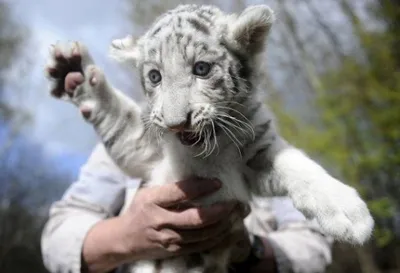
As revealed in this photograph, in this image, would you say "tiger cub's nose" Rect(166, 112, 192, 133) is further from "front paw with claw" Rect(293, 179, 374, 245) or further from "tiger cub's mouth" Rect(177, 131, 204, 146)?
"front paw with claw" Rect(293, 179, 374, 245)

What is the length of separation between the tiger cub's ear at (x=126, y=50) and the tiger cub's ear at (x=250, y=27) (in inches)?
10.5

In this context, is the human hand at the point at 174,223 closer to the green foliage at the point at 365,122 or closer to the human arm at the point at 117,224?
the human arm at the point at 117,224

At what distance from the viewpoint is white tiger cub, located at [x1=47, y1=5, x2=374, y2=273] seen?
0.90 meters

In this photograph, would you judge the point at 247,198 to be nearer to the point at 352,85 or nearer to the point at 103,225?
the point at 103,225

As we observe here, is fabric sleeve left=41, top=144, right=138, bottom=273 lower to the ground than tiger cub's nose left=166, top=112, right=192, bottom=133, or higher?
lower

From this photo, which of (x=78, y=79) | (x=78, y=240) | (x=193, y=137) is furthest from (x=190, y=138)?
(x=78, y=240)

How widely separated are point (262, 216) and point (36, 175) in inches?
96.9

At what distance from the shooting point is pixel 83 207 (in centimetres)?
140

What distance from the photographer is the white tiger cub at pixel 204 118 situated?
898 millimetres

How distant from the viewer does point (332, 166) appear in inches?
153

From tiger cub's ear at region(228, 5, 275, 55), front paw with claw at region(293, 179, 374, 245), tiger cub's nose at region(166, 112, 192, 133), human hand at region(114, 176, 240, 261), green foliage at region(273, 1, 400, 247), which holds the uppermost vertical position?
→ tiger cub's ear at region(228, 5, 275, 55)

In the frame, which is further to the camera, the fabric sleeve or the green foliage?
the green foliage

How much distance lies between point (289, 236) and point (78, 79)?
85cm

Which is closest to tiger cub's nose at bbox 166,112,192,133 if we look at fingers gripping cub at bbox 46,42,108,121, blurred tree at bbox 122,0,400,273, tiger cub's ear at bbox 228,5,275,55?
tiger cub's ear at bbox 228,5,275,55
